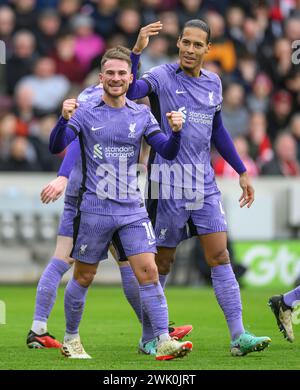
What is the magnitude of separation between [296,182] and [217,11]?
13.1 ft

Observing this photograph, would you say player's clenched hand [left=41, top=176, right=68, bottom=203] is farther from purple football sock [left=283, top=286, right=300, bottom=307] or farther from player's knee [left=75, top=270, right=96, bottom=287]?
purple football sock [left=283, top=286, right=300, bottom=307]

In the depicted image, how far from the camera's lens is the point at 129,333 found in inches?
417

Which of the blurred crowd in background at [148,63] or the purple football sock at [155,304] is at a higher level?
the blurred crowd in background at [148,63]

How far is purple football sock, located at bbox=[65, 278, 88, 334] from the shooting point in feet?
27.9

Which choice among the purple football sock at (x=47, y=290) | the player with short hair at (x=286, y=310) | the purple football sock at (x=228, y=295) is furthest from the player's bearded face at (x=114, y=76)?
the player with short hair at (x=286, y=310)

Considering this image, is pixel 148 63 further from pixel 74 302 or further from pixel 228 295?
pixel 74 302

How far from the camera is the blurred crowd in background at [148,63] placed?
57.1 ft

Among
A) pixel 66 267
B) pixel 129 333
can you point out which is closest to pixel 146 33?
pixel 66 267

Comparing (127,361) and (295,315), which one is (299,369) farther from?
(295,315)

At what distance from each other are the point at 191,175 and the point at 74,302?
52.9 inches

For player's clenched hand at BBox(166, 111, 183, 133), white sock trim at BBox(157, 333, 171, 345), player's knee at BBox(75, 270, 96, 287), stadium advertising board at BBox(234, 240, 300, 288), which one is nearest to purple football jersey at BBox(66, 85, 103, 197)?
player's knee at BBox(75, 270, 96, 287)

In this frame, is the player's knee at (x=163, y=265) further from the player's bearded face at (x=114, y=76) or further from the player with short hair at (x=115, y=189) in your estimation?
the player's bearded face at (x=114, y=76)

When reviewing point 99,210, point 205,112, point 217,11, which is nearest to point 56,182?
point 99,210

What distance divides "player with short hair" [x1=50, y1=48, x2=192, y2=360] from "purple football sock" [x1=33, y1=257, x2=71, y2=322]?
1002 millimetres
